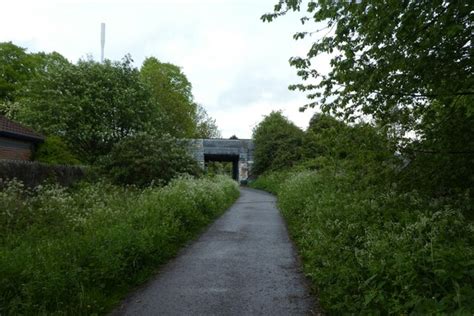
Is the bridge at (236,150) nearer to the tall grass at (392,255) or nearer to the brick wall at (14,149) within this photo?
the brick wall at (14,149)

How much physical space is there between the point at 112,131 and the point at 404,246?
2166 centimetres

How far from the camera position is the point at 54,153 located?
2167 centimetres

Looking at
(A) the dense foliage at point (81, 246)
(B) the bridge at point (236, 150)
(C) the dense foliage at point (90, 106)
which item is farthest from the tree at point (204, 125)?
(A) the dense foliage at point (81, 246)

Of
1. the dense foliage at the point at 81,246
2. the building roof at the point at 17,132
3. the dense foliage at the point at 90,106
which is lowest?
the dense foliage at the point at 81,246

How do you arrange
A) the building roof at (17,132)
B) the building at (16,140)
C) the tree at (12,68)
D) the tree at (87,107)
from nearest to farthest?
1. the building roof at (17,132)
2. the building at (16,140)
3. the tree at (87,107)
4. the tree at (12,68)

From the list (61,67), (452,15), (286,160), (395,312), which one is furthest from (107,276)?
(286,160)

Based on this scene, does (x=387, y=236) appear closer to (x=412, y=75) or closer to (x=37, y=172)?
(x=412, y=75)

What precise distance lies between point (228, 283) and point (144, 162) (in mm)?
12204

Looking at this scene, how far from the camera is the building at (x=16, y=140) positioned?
20.9m

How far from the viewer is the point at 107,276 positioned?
6078mm

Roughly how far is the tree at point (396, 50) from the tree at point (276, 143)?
26.2 meters

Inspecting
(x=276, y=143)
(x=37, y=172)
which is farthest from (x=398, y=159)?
(x=276, y=143)

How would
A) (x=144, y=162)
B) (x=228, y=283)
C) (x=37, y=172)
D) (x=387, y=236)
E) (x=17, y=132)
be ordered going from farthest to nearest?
(x=17, y=132) → (x=144, y=162) → (x=37, y=172) → (x=228, y=283) → (x=387, y=236)

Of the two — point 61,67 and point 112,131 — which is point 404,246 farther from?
point 61,67
